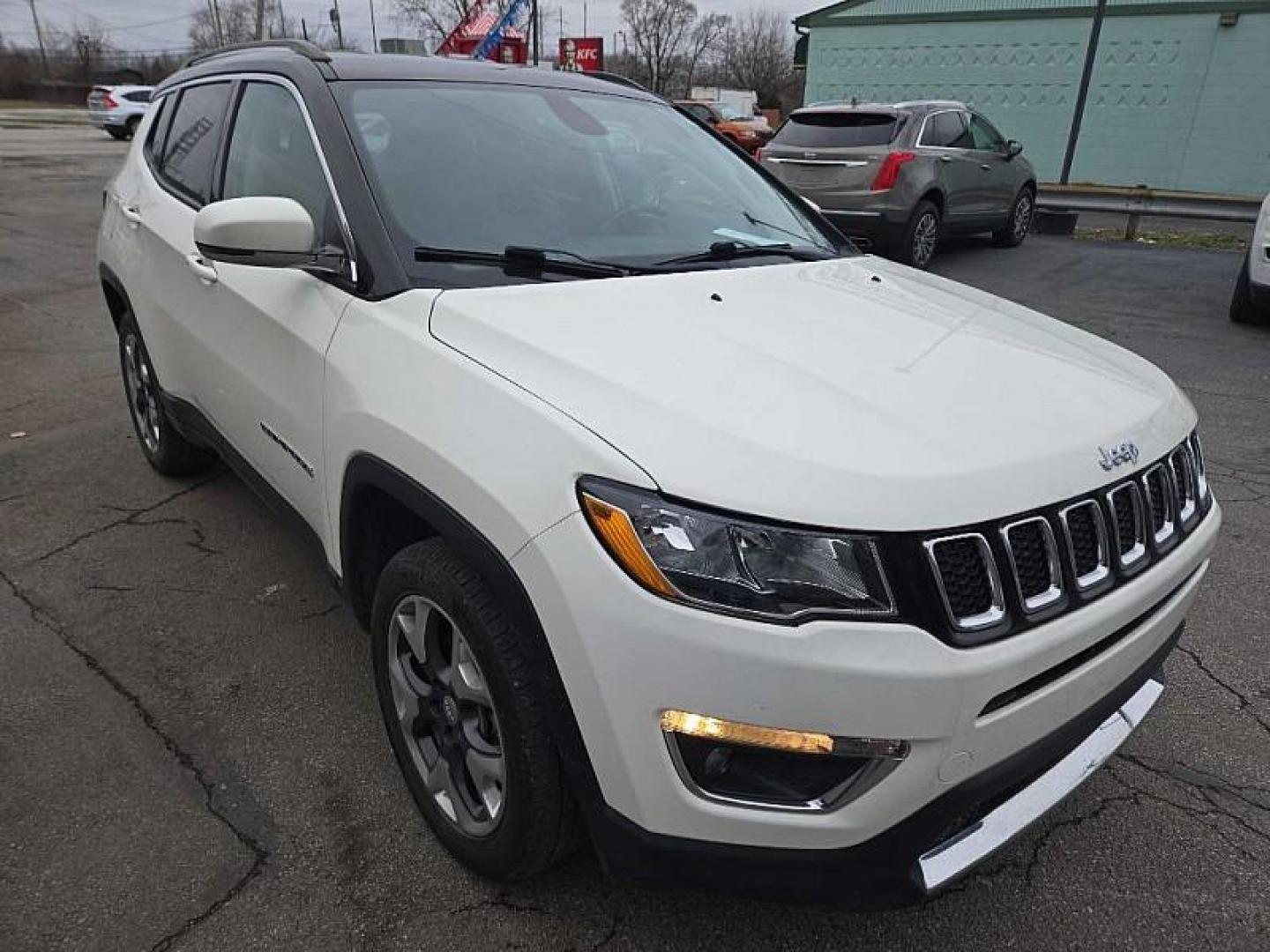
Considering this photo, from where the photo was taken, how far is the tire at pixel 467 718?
174cm

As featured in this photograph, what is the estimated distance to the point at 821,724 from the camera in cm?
146

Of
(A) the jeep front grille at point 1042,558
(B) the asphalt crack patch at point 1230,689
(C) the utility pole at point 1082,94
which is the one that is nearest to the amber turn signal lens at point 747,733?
(A) the jeep front grille at point 1042,558

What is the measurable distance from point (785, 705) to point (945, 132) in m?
9.85

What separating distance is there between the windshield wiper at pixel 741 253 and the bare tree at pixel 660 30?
69.1 meters

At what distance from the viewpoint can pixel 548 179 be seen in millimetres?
2656

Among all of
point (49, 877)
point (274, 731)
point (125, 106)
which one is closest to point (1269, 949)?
point (274, 731)

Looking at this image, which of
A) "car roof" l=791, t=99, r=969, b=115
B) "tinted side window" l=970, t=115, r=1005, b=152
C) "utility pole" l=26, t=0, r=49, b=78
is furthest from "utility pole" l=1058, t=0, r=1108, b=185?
"utility pole" l=26, t=0, r=49, b=78

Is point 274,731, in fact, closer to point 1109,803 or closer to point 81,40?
point 1109,803

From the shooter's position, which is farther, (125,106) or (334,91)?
(125,106)

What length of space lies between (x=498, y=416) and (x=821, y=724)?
2.65ft

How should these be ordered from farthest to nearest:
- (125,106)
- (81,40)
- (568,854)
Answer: (81,40) < (125,106) < (568,854)

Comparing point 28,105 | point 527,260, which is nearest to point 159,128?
point 527,260

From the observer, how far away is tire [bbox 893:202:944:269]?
9195mm

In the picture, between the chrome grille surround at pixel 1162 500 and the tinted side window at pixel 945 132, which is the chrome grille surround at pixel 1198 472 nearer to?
the chrome grille surround at pixel 1162 500
